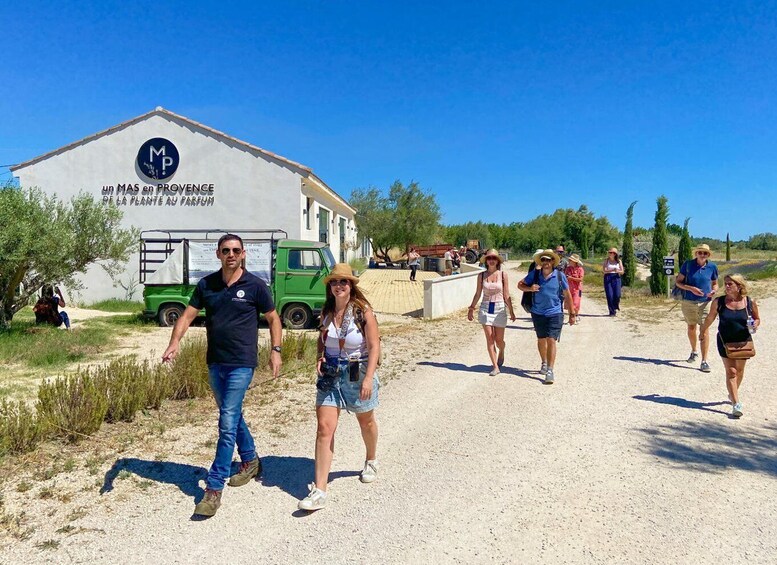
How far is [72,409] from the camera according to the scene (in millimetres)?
5164

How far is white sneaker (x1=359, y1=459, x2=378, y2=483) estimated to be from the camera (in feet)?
Answer: 13.8

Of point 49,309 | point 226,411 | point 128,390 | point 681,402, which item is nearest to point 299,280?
point 49,309

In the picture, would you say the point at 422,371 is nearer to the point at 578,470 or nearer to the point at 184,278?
the point at 578,470

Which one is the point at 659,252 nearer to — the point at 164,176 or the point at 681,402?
the point at 681,402

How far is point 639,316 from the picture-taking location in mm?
14422

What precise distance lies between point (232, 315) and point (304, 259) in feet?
Answer: 28.3

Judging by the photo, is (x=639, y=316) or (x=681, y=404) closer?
(x=681, y=404)

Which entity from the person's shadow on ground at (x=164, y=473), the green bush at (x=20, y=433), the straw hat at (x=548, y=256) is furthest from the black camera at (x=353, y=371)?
the straw hat at (x=548, y=256)

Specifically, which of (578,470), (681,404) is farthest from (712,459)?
(681,404)

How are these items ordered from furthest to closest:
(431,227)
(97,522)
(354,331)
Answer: (431,227)
(354,331)
(97,522)

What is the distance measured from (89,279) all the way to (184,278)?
23.9 ft

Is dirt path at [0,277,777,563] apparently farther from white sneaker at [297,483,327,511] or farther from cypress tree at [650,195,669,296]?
cypress tree at [650,195,669,296]

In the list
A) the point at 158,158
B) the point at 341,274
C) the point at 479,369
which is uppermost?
the point at 158,158

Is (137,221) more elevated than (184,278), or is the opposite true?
(137,221)
